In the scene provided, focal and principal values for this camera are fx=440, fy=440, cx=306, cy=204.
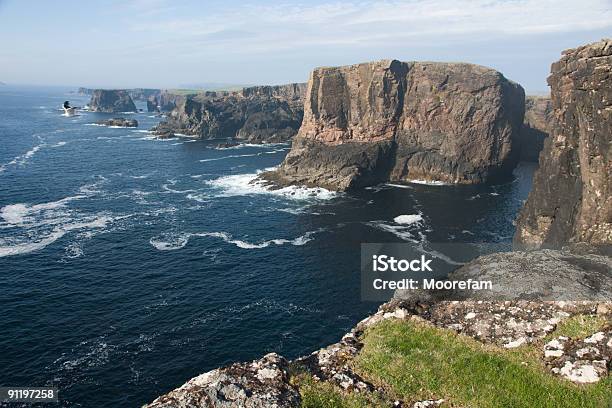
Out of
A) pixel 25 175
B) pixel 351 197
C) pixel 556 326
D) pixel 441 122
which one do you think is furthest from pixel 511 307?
pixel 25 175

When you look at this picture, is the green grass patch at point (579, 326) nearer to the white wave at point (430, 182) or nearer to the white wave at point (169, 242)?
the white wave at point (169, 242)

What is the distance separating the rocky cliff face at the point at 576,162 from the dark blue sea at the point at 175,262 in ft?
44.4

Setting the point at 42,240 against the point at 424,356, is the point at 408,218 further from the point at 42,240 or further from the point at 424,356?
the point at 424,356

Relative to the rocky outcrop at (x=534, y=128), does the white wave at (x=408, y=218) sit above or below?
below

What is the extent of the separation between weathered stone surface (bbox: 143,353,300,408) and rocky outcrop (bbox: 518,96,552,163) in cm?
13669

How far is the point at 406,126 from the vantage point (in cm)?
12125

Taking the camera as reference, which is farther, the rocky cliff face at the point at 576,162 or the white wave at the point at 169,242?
the white wave at the point at 169,242

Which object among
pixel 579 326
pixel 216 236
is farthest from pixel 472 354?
pixel 216 236

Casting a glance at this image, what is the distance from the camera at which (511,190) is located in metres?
108

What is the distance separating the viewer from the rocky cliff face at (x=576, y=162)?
47.0 m

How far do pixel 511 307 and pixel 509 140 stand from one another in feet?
373

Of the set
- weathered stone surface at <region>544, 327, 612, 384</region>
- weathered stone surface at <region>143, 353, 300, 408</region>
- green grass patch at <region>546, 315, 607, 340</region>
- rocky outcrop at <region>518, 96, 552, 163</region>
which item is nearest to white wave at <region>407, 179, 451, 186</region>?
rocky outcrop at <region>518, 96, 552, 163</region>

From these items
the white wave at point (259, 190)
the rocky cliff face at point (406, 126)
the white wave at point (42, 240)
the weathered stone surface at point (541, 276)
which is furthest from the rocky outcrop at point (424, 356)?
the rocky cliff face at point (406, 126)

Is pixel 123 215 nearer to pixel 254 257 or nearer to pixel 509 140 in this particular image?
pixel 254 257
